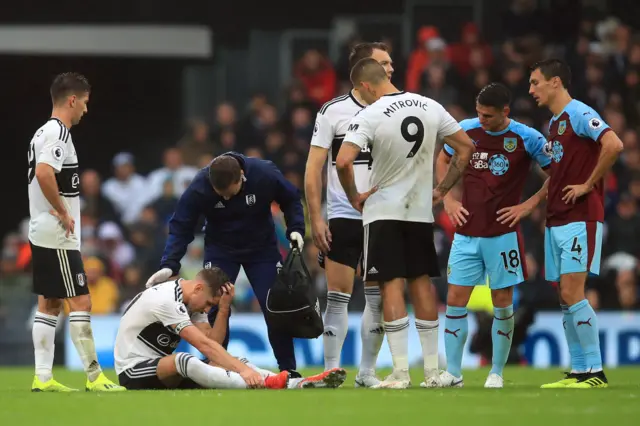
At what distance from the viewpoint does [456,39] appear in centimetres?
2105

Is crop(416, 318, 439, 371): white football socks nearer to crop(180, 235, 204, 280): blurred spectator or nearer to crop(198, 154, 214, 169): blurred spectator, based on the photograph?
crop(180, 235, 204, 280): blurred spectator

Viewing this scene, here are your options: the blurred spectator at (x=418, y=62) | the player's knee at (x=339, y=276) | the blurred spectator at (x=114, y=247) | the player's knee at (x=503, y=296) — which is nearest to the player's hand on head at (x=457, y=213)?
the player's knee at (x=503, y=296)

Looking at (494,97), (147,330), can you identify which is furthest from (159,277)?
(494,97)

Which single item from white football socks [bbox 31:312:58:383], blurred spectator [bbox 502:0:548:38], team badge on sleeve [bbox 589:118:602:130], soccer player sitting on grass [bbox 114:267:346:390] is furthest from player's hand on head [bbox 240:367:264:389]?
blurred spectator [bbox 502:0:548:38]

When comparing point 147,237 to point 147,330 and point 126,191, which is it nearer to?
point 126,191

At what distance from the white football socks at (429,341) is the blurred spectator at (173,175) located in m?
9.62

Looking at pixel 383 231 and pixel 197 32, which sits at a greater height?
pixel 197 32

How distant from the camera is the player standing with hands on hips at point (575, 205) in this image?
9.85m

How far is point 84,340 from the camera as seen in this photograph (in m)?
10.0

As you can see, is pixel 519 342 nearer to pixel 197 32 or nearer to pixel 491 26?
pixel 491 26

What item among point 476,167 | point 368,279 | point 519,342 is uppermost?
point 476,167

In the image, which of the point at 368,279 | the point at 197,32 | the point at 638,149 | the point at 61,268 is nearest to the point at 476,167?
the point at 368,279

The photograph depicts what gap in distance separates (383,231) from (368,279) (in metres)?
0.37

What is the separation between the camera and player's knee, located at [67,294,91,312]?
32.9 ft
